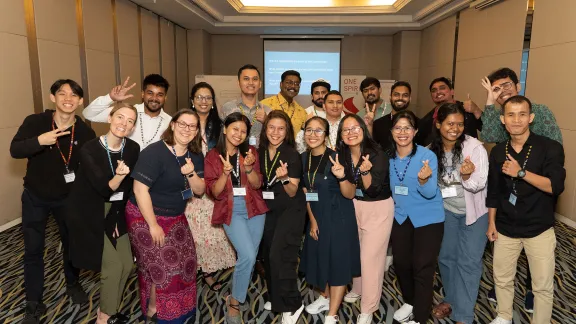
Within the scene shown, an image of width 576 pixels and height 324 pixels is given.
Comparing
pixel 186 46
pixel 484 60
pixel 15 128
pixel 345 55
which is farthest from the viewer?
pixel 345 55

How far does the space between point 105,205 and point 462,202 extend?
2.43 meters

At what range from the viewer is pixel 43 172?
2.67 m

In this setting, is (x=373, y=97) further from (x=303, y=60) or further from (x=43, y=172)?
(x=303, y=60)

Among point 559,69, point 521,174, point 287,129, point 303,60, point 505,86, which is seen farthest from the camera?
point 303,60

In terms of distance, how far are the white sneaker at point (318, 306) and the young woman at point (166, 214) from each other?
952 millimetres

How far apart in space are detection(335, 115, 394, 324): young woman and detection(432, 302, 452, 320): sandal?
53 cm

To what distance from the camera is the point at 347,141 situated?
263cm

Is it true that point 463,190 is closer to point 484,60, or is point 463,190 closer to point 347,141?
point 347,141

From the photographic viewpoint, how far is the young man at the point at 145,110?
124 inches

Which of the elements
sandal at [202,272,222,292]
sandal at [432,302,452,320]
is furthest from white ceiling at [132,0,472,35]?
sandal at [432,302,452,320]

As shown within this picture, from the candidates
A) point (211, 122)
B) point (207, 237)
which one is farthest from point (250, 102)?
point (207, 237)

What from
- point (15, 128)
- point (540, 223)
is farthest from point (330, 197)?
point (15, 128)

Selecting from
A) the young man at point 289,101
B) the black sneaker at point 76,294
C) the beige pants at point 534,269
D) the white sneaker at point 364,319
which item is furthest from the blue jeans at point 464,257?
the black sneaker at point 76,294

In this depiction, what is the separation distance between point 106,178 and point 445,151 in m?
2.30
